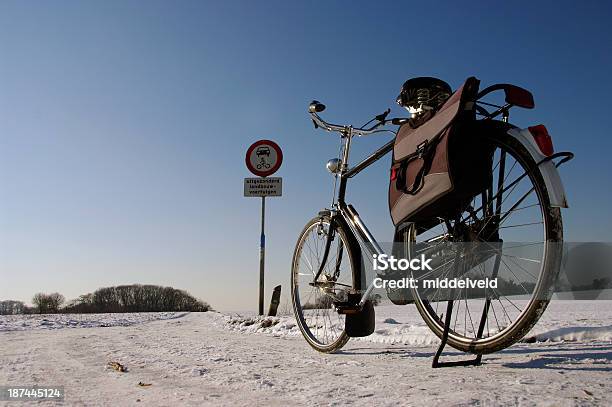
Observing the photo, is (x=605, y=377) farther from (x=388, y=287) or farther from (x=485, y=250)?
(x=388, y=287)

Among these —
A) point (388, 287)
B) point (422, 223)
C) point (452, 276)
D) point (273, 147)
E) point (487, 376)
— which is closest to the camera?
point (487, 376)

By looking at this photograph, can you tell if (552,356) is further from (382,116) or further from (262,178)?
(262,178)

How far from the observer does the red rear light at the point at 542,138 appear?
1975 millimetres

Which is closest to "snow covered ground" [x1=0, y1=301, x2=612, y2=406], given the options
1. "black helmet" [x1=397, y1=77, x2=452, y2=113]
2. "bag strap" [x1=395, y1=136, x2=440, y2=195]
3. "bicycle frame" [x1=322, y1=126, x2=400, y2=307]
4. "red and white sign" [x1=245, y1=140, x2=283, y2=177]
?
"bicycle frame" [x1=322, y1=126, x2=400, y2=307]

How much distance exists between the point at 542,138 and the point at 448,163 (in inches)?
16.5

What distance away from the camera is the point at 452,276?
2469 millimetres

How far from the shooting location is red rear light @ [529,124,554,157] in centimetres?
197

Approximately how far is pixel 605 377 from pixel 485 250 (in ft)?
2.41

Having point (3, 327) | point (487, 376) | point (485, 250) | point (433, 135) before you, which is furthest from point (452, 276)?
point (3, 327)

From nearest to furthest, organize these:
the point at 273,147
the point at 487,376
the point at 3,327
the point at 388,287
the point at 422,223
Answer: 1. the point at 487,376
2. the point at 422,223
3. the point at 388,287
4. the point at 3,327
5. the point at 273,147

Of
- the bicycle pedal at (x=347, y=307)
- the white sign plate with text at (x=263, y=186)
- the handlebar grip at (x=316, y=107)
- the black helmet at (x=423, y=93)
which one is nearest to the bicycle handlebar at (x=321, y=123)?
the handlebar grip at (x=316, y=107)

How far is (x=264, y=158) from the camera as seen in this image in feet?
30.6

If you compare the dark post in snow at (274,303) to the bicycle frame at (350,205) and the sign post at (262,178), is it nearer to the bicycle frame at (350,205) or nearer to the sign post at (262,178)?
the sign post at (262,178)

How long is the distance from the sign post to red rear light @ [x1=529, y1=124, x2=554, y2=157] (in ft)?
23.6
